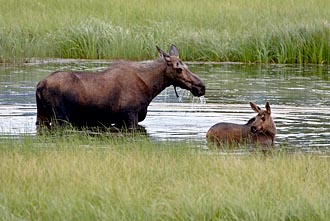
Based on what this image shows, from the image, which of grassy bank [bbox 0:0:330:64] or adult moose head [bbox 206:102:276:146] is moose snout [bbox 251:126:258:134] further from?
grassy bank [bbox 0:0:330:64]

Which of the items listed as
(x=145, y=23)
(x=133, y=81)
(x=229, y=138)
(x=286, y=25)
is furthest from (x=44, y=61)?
(x=229, y=138)

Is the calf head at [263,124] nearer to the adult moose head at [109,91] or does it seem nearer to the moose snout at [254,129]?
the moose snout at [254,129]

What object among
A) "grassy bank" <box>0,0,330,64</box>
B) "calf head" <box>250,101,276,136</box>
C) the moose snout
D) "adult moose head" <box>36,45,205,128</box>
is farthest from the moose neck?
"grassy bank" <box>0,0,330,64</box>

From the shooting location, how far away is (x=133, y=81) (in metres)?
13.3

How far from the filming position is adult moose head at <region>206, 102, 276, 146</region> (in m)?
11.7

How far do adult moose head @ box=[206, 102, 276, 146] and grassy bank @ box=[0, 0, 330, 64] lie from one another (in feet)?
28.3

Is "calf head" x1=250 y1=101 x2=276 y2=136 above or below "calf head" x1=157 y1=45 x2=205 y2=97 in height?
below

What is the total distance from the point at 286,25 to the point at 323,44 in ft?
2.99

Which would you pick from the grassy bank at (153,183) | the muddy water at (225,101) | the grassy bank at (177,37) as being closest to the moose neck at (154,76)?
the muddy water at (225,101)

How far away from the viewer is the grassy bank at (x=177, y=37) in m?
20.8

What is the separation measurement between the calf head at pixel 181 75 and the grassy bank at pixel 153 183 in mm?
2721

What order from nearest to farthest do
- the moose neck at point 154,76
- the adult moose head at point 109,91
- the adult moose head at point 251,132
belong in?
the adult moose head at point 251,132, the adult moose head at point 109,91, the moose neck at point 154,76

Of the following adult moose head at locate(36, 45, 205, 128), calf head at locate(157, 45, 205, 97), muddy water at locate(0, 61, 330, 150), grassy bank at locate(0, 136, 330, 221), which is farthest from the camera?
calf head at locate(157, 45, 205, 97)

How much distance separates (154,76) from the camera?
13367 mm
